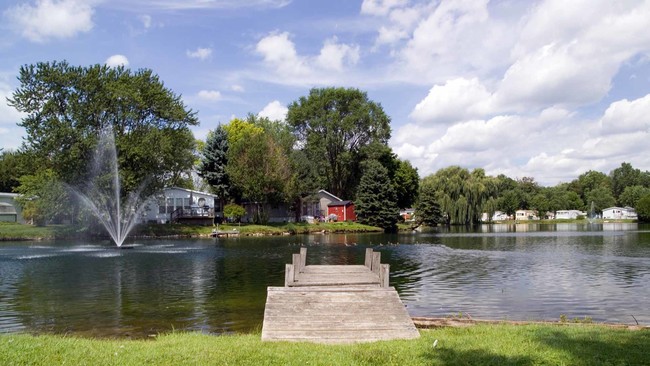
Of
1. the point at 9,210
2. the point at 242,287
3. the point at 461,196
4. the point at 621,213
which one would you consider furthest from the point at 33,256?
the point at 621,213

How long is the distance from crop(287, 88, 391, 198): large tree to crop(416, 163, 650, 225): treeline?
15.2m

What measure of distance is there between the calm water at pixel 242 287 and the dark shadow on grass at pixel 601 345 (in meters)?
4.94

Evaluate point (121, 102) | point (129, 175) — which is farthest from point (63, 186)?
point (121, 102)

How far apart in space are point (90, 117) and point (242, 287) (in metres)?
40.1

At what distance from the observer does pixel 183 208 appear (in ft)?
228

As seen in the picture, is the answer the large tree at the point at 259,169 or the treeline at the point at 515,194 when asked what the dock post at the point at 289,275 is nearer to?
the large tree at the point at 259,169

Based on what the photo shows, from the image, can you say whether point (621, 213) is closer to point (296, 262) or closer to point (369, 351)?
point (296, 262)

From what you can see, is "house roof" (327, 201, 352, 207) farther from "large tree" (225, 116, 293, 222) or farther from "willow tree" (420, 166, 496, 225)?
"willow tree" (420, 166, 496, 225)

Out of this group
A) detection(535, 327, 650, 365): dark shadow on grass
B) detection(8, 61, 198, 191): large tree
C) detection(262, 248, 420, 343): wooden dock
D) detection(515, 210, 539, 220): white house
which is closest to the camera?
detection(535, 327, 650, 365): dark shadow on grass

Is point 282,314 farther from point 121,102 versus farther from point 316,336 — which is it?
point 121,102

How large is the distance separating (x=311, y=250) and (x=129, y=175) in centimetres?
2460

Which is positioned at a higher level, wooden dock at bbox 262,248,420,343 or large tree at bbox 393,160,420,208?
large tree at bbox 393,160,420,208

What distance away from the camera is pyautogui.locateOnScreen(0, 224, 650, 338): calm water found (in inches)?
609

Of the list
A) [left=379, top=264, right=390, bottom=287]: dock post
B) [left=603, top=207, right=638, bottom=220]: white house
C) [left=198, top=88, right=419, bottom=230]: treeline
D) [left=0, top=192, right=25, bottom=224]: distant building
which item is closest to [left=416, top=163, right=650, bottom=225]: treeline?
[left=603, top=207, right=638, bottom=220]: white house
